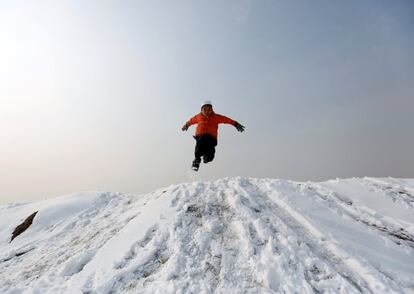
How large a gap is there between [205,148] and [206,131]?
23.2 inches

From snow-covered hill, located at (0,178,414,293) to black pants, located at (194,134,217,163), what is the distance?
1.99 metres

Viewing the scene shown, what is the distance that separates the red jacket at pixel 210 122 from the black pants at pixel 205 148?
179mm

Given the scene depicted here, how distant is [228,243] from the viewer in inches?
213

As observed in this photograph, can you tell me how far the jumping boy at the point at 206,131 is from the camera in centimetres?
1077

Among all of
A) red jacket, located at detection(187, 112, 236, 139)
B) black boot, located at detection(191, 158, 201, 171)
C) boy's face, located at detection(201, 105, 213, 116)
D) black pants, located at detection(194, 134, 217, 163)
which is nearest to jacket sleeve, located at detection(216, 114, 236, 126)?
red jacket, located at detection(187, 112, 236, 139)

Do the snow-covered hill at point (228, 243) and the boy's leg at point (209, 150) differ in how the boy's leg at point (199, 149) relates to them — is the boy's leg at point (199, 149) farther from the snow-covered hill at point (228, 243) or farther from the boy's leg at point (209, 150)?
the snow-covered hill at point (228, 243)

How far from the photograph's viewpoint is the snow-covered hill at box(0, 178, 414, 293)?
14.3 feet

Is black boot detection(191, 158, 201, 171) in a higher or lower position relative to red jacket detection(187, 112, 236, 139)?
lower

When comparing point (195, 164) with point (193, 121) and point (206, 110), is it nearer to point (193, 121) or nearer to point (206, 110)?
point (193, 121)

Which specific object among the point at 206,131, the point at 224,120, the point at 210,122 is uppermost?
the point at 224,120

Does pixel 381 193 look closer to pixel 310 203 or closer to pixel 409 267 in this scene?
pixel 310 203

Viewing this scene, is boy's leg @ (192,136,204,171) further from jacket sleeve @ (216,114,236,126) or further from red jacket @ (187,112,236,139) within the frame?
jacket sleeve @ (216,114,236,126)

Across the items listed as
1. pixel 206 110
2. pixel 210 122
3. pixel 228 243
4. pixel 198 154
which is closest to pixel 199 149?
pixel 198 154

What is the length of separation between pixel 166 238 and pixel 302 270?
8.06 ft
